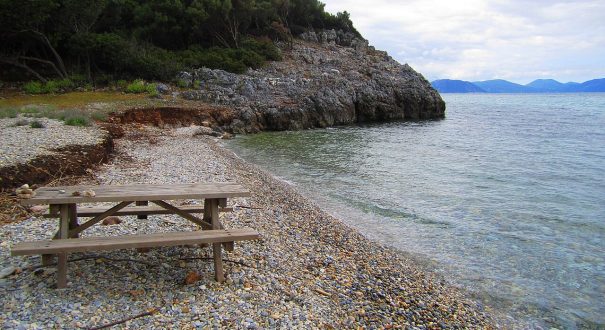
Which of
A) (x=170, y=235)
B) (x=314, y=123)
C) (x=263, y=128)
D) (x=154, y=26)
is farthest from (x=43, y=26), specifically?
(x=170, y=235)

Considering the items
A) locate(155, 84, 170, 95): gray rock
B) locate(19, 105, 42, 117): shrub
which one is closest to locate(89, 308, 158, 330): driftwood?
locate(19, 105, 42, 117): shrub

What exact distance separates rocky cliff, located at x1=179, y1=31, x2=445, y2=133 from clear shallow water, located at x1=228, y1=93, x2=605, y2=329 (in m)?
4.94

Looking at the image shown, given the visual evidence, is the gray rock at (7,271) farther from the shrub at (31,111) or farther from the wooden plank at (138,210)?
the shrub at (31,111)

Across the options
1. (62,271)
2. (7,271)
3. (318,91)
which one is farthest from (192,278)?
(318,91)

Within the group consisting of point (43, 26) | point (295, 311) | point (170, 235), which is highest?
point (43, 26)

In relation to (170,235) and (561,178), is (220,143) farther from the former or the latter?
(170,235)

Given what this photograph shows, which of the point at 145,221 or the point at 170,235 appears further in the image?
the point at 145,221

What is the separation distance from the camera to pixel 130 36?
47.8m

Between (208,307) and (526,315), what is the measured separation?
572 centimetres

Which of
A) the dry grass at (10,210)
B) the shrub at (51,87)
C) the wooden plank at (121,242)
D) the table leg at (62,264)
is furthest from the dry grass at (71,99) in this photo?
the wooden plank at (121,242)

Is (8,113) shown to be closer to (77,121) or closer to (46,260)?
(77,121)

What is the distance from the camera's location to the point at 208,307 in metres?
5.80

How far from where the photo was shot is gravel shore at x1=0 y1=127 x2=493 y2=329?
553 cm

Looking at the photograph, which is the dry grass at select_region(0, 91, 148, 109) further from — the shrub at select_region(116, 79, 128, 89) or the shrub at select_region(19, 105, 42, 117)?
the shrub at select_region(19, 105, 42, 117)
